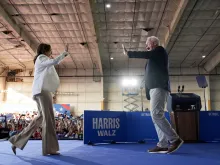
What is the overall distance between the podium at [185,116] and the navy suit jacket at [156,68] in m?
1.69

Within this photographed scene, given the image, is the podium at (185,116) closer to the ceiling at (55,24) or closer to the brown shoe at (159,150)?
the brown shoe at (159,150)

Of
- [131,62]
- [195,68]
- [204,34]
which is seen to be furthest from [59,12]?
[195,68]

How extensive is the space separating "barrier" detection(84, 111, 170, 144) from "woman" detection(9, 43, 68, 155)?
148 centimetres

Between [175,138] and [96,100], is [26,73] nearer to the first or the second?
[96,100]

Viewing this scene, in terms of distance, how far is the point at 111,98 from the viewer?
17.4 meters

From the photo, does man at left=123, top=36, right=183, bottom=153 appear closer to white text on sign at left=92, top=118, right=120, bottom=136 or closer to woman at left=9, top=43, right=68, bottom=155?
woman at left=9, top=43, right=68, bottom=155

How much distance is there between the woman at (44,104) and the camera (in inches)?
96.7

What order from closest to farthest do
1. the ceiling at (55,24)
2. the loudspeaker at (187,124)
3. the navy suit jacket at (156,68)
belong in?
the navy suit jacket at (156,68) < the loudspeaker at (187,124) < the ceiling at (55,24)

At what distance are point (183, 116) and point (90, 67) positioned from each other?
13748 mm

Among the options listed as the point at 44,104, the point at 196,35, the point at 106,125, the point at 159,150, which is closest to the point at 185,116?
the point at 106,125

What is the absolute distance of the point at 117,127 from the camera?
421 cm

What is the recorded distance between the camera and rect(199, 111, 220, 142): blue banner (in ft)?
13.9

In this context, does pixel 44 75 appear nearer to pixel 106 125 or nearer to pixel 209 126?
pixel 106 125

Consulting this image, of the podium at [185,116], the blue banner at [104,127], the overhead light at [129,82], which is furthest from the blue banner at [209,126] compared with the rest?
the overhead light at [129,82]
